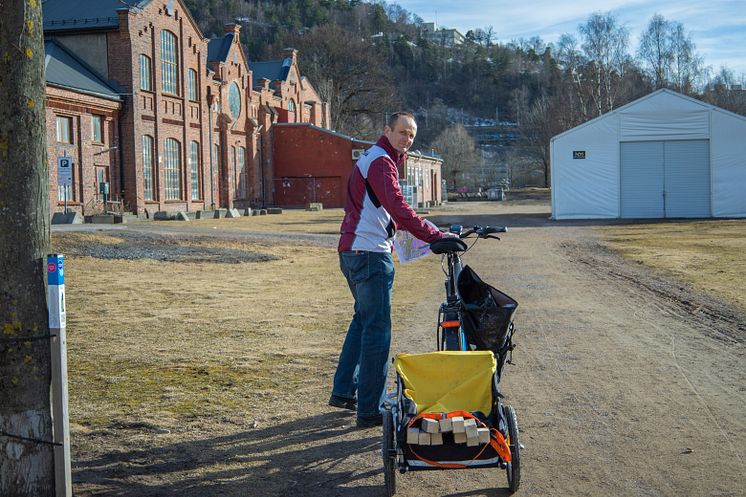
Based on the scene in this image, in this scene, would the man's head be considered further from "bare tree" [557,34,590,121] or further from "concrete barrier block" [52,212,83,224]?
"bare tree" [557,34,590,121]

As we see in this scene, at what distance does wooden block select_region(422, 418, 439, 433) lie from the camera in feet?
13.8

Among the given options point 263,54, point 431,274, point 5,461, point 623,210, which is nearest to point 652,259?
point 431,274

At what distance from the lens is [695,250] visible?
20625 mm

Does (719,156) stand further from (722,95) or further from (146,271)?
(722,95)

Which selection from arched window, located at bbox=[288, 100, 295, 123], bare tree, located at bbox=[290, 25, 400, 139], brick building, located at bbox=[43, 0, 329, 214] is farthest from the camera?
bare tree, located at bbox=[290, 25, 400, 139]

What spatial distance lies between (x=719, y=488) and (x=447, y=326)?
172cm

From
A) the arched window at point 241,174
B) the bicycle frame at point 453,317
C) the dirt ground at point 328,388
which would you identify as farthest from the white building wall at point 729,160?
the bicycle frame at point 453,317

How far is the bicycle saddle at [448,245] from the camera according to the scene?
4965 mm

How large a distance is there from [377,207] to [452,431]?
5.46ft

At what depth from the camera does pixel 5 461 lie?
13.7 ft

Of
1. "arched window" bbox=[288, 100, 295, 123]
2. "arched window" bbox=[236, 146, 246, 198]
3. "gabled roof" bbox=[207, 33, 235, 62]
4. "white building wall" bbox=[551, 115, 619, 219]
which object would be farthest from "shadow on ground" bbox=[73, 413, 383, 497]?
"arched window" bbox=[288, 100, 295, 123]

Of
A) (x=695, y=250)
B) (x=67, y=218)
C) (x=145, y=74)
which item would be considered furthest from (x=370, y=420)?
(x=145, y=74)

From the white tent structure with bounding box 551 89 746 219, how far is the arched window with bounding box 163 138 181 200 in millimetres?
19451

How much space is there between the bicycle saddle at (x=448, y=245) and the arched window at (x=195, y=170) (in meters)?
42.6
